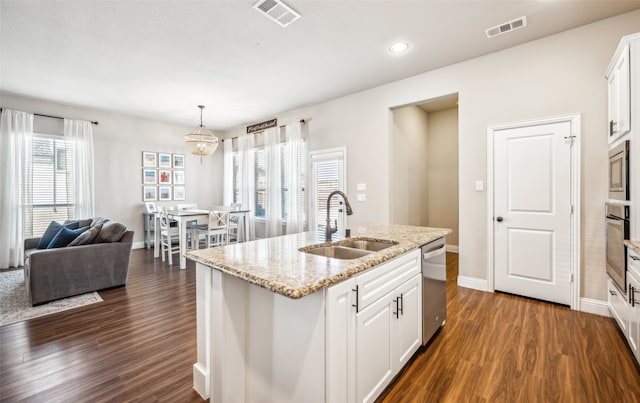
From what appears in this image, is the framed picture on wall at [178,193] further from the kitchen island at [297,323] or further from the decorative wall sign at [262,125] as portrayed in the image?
the kitchen island at [297,323]

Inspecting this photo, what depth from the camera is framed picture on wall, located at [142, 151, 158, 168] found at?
19.7 ft

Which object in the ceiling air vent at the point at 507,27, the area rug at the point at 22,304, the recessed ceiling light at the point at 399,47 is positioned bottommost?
the area rug at the point at 22,304

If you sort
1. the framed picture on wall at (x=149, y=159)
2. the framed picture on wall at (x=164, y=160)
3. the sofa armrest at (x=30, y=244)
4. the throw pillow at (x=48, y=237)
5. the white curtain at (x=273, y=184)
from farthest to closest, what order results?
1. the framed picture on wall at (x=164, y=160)
2. the framed picture on wall at (x=149, y=159)
3. the white curtain at (x=273, y=184)
4. the sofa armrest at (x=30, y=244)
5. the throw pillow at (x=48, y=237)

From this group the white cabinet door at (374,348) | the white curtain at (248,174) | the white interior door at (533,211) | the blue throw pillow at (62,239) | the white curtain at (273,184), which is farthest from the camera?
the white curtain at (248,174)

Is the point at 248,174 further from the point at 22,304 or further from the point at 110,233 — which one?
the point at 22,304

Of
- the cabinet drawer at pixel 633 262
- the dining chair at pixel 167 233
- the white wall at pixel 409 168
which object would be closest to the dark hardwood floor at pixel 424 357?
the cabinet drawer at pixel 633 262

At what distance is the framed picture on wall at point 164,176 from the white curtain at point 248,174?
1.62 m

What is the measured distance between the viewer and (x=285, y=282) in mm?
1102

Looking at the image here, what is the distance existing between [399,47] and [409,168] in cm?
221

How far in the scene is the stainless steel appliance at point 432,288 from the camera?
2014 mm

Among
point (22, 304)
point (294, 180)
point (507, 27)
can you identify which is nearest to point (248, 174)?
point (294, 180)

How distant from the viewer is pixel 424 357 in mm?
1981

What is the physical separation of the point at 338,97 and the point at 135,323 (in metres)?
4.17

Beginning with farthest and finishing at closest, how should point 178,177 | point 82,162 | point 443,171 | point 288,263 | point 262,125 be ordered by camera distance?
point 178,177
point 262,125
point 443,171
point 82,162
point 288,263
